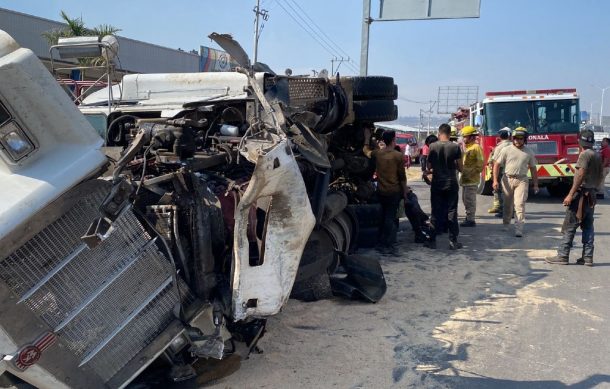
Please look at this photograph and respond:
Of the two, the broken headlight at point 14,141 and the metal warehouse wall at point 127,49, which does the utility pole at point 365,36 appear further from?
the broken headlight at point 14,141

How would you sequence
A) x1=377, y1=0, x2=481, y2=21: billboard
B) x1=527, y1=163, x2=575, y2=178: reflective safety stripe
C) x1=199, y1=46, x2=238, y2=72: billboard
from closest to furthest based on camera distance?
x1=527, y1=163, x2=575, y2=178: reflective safety stripe
x1=377, y1=0, x2=481, y2=21: billboard
x1=199, y1=46, x2=238, y2=72: billboard

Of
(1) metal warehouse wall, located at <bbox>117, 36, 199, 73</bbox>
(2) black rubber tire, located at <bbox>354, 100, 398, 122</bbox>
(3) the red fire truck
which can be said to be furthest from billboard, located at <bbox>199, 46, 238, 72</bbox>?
(2) black rubber tire, located at <bbox>354, 100, 398, 122</bbox>

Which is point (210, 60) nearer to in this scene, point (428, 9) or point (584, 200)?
point (428, 9)

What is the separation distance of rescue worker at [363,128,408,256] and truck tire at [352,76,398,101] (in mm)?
529

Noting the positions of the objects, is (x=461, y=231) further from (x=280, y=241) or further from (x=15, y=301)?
(x=15, y=301)

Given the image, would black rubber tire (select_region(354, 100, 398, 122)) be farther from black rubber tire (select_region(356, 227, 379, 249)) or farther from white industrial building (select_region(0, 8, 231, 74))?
white industrial building (select_region(0, 8, 231, 74))

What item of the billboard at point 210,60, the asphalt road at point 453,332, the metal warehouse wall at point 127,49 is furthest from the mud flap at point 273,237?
the billboard at point 210,60

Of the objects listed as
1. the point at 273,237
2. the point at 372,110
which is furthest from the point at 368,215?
the point at 273,237

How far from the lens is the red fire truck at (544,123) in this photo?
11.3m

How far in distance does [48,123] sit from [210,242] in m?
1.18

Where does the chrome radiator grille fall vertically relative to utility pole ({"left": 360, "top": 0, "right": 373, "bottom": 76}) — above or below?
below

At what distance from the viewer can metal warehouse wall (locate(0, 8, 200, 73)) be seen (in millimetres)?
17031

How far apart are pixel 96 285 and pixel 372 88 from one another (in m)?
4.93

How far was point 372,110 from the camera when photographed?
6637 millimetres
